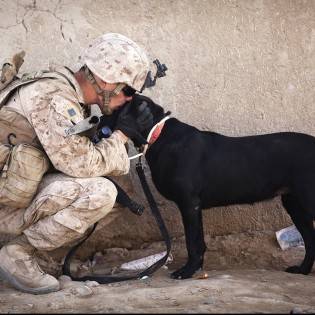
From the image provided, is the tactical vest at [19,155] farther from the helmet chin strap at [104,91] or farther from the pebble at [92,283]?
the pebble at [92,283]

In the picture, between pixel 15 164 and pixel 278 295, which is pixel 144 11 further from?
pixel 278 295

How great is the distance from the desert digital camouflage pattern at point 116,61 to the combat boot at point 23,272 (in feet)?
3.64

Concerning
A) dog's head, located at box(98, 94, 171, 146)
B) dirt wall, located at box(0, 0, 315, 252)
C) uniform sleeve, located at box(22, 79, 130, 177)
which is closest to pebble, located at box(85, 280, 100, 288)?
uniform sleeve, located at box(22, 79, 130, 177)

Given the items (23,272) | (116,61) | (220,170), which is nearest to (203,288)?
(220,170)

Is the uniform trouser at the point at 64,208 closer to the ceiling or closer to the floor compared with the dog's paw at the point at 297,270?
closer to the ceiling

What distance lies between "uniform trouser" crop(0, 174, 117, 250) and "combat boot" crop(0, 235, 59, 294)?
3.7 inches

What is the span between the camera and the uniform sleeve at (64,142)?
141 inches

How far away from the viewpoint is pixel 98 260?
467cm

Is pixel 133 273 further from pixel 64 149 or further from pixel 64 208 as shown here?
pixel 64 149

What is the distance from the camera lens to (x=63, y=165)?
12.0 ft

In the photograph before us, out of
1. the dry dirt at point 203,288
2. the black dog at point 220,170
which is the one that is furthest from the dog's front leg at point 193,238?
the dry dirt at point 203,288

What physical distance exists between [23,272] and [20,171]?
1.88 ft

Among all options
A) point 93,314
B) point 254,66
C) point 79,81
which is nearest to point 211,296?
point 93,314

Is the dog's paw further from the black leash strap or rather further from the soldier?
the soldier
